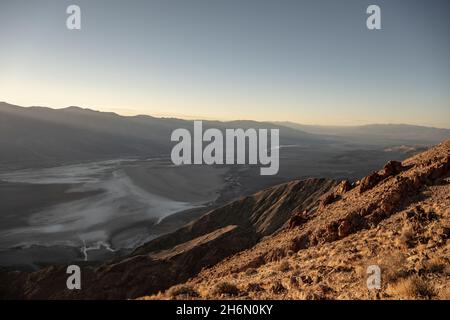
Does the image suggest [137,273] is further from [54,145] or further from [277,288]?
[54,145]

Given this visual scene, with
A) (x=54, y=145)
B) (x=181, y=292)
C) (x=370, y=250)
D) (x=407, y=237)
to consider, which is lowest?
(x=54, y=145)

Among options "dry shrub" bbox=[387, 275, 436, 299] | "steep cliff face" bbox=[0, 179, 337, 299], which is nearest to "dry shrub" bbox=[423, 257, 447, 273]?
"dry shrub" bbox=[387, 275, 436, 299]

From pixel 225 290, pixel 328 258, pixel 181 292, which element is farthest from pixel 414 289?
pixel 181 292

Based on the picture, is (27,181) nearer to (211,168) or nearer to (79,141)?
(211,168)

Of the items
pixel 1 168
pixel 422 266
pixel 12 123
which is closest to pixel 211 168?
pixel 1 168

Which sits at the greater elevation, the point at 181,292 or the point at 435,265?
the point at 435,265
